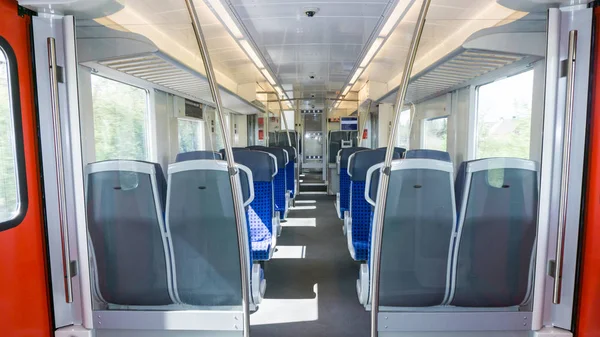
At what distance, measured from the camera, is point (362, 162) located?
3742 mm

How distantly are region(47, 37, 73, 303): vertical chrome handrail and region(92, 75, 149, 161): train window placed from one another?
21 cm

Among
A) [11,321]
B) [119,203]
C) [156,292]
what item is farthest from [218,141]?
[11,321]

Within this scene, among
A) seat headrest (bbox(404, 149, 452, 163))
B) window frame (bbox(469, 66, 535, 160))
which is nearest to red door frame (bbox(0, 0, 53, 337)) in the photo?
seat headrest (bbox(404, 149, 452, 163))

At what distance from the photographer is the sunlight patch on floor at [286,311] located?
282 centimetres

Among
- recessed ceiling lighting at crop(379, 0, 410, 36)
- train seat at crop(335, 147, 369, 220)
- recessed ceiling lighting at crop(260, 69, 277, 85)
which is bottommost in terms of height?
train seat at crop(335, 147, 369, 220)

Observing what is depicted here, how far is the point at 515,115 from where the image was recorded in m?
2.07

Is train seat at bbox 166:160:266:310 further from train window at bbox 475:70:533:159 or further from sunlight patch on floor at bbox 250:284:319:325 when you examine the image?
train window at bbox 475:70:533:159

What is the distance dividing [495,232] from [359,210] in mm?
1599

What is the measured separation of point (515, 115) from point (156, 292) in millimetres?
2537

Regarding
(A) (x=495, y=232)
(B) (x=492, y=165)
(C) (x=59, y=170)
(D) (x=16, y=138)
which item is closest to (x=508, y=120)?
(B) (x=492, y=165)

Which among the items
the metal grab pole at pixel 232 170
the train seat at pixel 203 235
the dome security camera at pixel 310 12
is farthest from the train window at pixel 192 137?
the dome security camera at pixel 310 12

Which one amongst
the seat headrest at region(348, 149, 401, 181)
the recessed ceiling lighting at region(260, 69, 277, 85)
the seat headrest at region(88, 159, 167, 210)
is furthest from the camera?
the recessed ceiling lighting at region(260, 69, 277, 85)

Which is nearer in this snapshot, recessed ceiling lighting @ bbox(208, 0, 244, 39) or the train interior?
the train interior

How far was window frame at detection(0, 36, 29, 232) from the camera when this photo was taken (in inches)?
66.6
